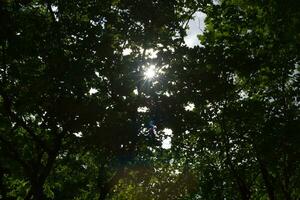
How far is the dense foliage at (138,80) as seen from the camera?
16719 mm

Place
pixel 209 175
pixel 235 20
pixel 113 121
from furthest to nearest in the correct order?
pixel 209 175 → pixel 235 20 → pixel 113 121

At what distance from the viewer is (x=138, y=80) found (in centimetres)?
1756

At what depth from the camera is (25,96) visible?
16.8 meters

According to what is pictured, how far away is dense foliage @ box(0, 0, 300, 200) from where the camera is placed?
16719 millimetres

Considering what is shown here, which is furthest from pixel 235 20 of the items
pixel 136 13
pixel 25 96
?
pixel 25 96

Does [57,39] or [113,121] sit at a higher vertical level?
[57,39]

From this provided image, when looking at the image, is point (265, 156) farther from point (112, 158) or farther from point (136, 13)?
point (136, 13)

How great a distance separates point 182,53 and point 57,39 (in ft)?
16.6

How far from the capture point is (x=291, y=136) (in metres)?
17.8

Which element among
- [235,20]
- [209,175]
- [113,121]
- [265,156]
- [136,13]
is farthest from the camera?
[209,175]

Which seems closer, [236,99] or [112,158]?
[112,158]

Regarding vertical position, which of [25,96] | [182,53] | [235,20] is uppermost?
[235,20]

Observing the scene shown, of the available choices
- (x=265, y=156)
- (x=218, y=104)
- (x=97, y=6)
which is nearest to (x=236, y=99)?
(x=218, y=104)

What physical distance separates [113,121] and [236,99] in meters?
8.04
